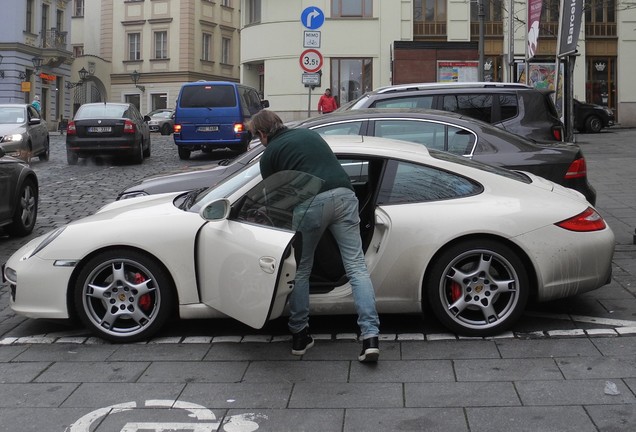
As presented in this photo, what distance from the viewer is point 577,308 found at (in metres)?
6.54

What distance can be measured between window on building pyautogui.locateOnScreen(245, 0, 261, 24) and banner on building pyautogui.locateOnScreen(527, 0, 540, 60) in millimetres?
22889

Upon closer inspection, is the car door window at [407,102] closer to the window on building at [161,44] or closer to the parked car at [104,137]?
the parked car at [104,137]

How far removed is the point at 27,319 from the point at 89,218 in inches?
40.6

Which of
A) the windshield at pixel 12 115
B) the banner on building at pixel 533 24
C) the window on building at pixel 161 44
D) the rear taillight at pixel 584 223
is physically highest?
the window on building at pixel 161 44

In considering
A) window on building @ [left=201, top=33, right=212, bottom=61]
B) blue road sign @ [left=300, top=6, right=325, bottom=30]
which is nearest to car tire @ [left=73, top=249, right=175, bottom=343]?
blue road sign @ [left=300, top=6, right=325, bottom=30]

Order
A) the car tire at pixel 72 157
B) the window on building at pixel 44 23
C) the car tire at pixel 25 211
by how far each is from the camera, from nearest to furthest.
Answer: the car tire at pixel 25 211
the car tire at pixel 72 157
the window on building at pixel 44 23

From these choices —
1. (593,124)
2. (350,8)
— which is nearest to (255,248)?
(593,124)

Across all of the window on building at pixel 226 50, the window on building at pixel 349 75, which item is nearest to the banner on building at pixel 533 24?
the window on building at pixel 349 75

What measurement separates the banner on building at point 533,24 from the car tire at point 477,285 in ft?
38.2

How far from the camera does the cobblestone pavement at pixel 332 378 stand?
4371mm

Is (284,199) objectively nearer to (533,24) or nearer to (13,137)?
(533,24)

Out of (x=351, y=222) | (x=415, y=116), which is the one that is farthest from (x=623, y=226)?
(x=351, y=222)

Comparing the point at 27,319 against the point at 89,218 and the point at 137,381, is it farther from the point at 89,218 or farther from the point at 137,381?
the point at 137,381

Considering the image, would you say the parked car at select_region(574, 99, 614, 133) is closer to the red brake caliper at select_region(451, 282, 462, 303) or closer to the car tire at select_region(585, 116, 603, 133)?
the car tire at select_region(585, 116, 603, 133)
